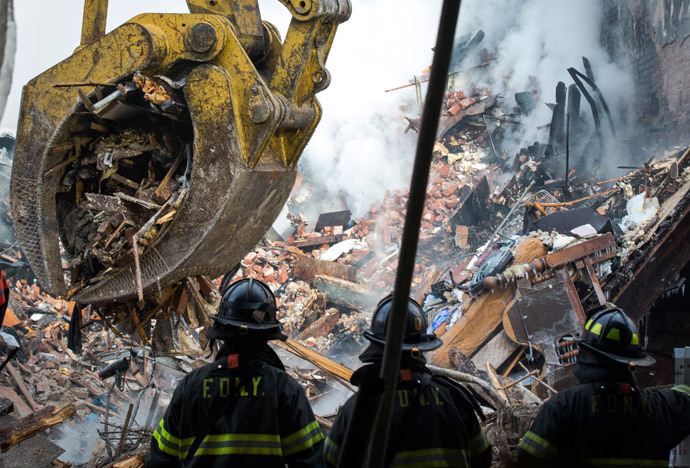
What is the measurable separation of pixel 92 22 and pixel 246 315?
2.54 metres

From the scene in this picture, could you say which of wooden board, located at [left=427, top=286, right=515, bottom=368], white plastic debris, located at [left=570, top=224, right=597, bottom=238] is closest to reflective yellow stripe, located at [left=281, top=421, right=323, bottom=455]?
wooden board, located at [left=427, top=286, right=515, bottom=368]

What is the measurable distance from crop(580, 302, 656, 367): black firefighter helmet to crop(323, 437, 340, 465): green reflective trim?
4.01 feet

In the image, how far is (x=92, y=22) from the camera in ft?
12.8

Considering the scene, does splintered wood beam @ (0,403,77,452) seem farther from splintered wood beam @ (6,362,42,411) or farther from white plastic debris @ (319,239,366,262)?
white plastic debris @ (319,239,366,262)

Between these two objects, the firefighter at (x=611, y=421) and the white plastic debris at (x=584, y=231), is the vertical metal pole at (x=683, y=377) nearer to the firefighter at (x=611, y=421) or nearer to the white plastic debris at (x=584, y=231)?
the firefighter at (x=611, y=421)

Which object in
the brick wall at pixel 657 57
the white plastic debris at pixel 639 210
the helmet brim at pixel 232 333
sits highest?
the brick wall at pixel 657 57

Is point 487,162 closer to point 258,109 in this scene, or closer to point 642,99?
point 642,99

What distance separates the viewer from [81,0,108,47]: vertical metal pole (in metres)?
3.91

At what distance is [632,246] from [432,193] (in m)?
7.63

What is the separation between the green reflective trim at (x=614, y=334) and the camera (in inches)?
104

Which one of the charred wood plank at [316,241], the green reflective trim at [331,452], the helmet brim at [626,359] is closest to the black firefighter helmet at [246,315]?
the green reflective trim at [331,452]

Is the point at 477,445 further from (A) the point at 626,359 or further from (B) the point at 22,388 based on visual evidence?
(B) the point at 22,388

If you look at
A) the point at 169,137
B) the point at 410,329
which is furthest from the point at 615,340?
the point at 169,137

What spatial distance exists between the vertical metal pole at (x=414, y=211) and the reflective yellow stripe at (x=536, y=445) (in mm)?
1808
